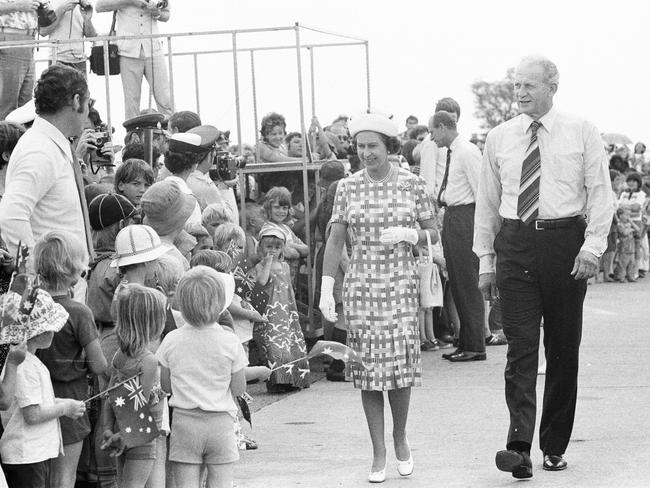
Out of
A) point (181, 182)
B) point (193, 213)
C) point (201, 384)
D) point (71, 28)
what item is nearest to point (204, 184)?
point (181, 182)

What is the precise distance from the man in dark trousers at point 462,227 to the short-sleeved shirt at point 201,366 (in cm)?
612

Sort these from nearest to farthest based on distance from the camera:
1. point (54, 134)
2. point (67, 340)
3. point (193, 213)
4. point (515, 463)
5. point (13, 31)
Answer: point (67, 340), point (54, 134), point (515, 463), point (193, 213), point (13, 31)

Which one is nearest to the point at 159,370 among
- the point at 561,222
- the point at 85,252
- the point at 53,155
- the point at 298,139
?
the point at 85,252

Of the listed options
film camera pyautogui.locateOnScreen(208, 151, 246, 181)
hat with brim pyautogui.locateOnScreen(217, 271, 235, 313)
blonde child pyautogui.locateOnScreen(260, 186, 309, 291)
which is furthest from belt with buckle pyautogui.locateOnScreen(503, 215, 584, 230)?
film camera pyautogui.locateOnScreen(208, 151, 246, 181)

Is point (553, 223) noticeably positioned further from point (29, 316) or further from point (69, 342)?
point (29, 316)

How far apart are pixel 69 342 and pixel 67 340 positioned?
0.5 inches

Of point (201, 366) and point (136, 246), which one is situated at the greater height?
point (136, 246)

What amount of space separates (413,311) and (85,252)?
7.31 feet

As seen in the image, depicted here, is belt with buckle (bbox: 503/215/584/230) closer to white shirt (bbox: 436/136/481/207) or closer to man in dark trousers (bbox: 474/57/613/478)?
man in dark trousers (bbox: 474/57/613/478)

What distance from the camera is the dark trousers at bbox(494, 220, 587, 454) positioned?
6988 mm

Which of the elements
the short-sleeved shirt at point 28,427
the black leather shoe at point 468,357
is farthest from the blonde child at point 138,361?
the black leather shoe at point 468,357

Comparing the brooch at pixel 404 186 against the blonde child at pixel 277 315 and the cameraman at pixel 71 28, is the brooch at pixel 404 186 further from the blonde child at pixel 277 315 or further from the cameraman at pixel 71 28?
the cameraman at pixel 71 28

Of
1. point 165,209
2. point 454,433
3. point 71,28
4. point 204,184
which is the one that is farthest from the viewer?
point 71,28

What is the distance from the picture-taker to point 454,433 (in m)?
8.30
